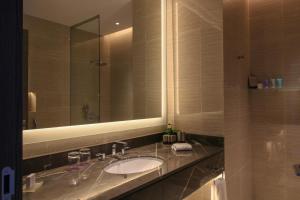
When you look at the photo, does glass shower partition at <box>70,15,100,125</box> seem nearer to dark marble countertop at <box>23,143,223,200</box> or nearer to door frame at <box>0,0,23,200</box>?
dark marble countertop at <box>23,143,223,200</box>

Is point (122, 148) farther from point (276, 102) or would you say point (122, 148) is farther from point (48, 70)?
point (276, 102)

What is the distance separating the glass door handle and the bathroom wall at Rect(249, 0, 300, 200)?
2.41 meters

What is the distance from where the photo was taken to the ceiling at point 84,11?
4.09ft

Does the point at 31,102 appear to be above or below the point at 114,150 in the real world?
above

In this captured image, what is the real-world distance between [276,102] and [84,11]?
6.69ft

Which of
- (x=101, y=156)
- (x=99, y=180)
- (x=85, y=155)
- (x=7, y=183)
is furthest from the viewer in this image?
(x=101, y=156)

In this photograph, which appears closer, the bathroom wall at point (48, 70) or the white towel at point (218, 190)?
the bathroom wall at point (48, 70)

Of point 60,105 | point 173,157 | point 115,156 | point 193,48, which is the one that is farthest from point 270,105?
point 60,105

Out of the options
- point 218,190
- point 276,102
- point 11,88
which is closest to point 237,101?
point 276,102

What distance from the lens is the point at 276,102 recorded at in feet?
7.61

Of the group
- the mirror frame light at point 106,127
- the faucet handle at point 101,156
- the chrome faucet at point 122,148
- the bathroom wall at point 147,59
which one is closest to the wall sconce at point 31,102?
the mirror frame light at point 106,127

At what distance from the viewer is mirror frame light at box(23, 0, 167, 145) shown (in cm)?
120

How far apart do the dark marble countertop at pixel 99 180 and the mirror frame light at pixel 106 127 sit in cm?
19

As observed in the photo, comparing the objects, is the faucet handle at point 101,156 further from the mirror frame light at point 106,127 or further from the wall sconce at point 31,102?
the wall sconce at point 31,102
